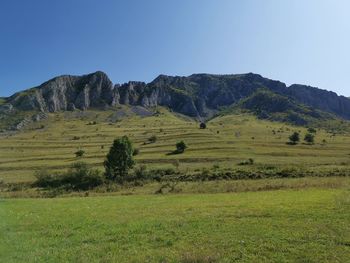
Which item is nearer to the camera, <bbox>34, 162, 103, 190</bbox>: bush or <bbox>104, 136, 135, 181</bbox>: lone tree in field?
<bbox>34, 162, 103, 190</bbox>: bush

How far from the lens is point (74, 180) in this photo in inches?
3046

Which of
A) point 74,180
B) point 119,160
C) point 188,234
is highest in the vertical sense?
point 188,234

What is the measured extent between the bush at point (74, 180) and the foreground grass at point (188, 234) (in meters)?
Result: 41.3

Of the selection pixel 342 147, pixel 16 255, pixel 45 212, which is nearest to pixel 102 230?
pixel 16 255

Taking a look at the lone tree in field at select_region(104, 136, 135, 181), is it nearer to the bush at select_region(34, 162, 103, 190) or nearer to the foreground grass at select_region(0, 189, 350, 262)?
the bush at select_region(34, 162, 103, 190)

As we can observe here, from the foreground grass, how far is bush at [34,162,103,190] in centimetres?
4127

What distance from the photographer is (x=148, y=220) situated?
26.3m

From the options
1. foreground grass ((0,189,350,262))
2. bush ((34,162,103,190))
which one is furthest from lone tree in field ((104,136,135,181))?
foreground grass ((0,189,350,262))

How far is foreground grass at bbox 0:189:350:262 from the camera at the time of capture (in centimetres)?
1778

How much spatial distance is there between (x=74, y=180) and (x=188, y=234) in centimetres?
5951

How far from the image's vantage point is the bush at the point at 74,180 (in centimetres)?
7305

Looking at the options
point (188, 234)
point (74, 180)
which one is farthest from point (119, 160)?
point (188, 234)

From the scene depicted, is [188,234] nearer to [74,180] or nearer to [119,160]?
[74,180]

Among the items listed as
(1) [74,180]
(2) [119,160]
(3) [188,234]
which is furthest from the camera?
(2) [119,160]
